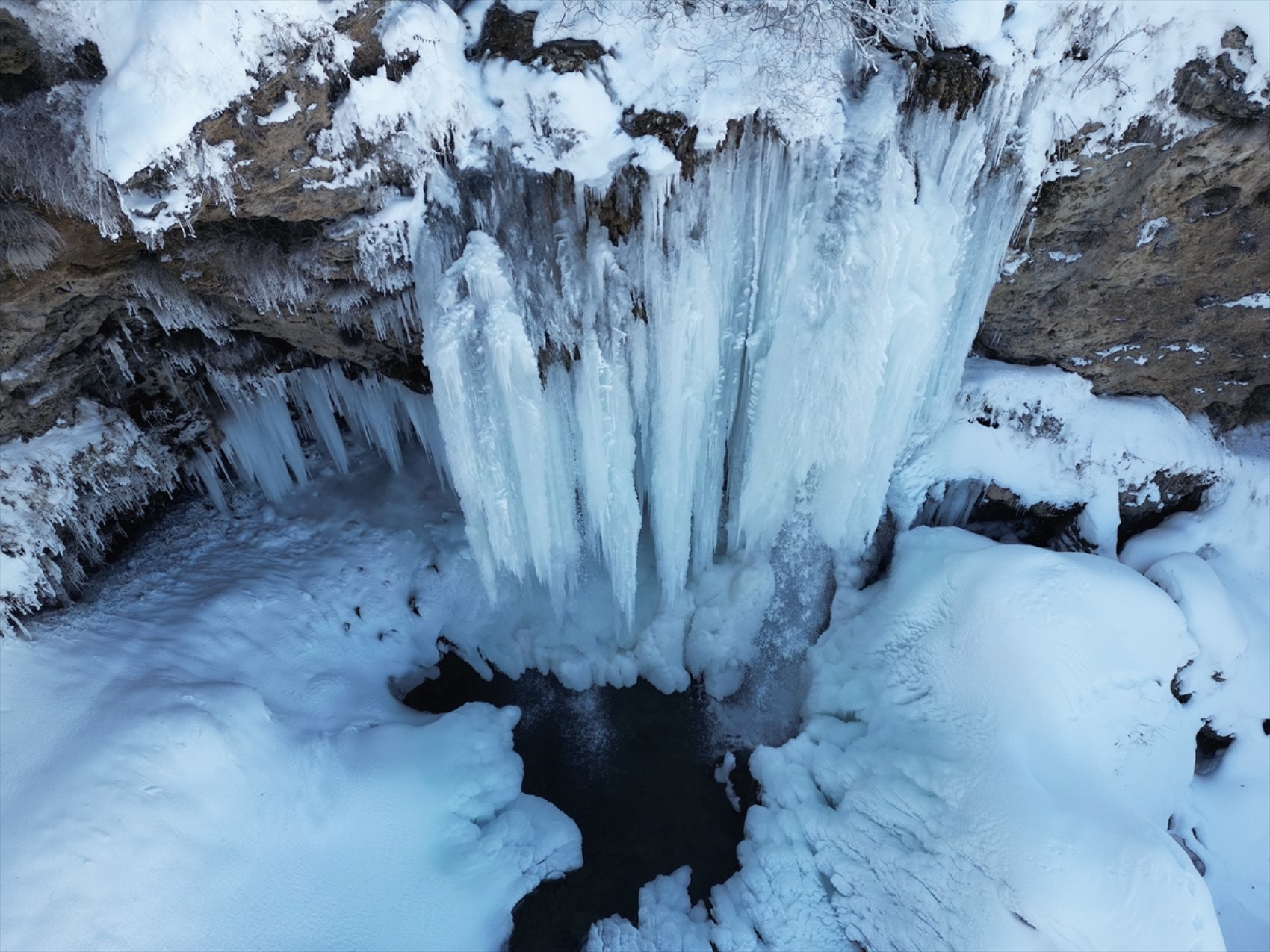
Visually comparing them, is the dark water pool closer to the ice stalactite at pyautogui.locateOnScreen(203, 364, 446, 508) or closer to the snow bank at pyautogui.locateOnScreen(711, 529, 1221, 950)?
the snow bank at pyautogui.locateOnScreen(711, 529, 1221, 950)

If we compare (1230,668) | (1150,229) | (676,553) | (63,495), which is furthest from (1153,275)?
(63,495)

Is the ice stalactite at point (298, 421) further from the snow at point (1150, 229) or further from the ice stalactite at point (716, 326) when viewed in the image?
the snow at point (1150, 229)

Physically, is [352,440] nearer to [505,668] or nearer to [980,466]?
[505,668]

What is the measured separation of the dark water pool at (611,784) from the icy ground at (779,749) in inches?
7.8

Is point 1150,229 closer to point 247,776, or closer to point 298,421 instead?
point 247,776

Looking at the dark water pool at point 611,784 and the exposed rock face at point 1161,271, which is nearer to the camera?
the exposed rock face at point 1161,271

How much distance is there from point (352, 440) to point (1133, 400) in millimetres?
7528

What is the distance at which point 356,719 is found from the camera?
600cm

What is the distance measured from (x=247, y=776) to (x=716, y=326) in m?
4.50

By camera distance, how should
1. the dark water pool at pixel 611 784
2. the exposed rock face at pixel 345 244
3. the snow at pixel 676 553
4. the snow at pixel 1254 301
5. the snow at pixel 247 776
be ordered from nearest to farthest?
the exposed rock face at pixel 345 244
the snow at pixel 676 553
the snow at pixel 247 776
the snow at pixel 1254 301
the dark water pool at pixel 611 784

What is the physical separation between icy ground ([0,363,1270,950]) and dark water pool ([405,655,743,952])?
20cm

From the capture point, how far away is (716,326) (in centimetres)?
496

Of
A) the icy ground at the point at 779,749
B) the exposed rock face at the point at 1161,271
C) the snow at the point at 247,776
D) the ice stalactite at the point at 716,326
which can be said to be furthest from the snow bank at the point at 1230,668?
the snow at the point at 247,776

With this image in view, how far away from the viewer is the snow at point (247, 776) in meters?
4.59
